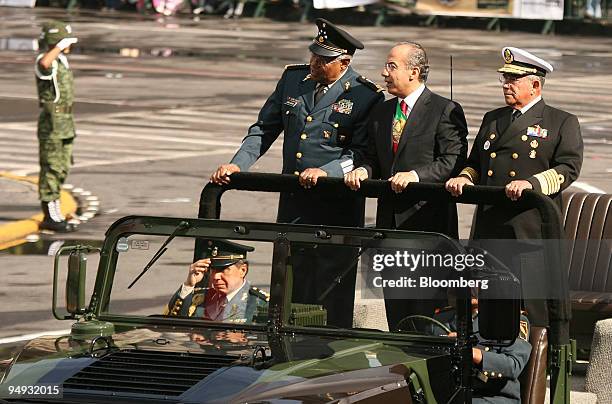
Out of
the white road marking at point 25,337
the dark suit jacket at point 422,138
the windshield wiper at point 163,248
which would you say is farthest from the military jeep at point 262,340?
the white road marking at point 25,337

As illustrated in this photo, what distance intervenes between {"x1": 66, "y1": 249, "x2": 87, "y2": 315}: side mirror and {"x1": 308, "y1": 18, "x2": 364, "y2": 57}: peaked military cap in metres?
2.42

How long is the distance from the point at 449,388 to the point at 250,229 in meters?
1.22

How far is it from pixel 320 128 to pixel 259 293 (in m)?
2.33

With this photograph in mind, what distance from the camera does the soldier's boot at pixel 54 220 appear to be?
60.8ft

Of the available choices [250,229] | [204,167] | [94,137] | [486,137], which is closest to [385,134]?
[486,137]

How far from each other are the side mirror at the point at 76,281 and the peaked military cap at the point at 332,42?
2.42 metres

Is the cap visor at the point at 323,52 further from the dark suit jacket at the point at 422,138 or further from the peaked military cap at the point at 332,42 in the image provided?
the dark suit jacket at the point at 422,138

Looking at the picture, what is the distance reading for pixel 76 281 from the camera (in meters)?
7.93

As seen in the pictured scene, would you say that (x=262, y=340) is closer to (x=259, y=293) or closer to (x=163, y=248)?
(x=259, y=293)

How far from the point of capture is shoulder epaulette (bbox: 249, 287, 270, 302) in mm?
7898

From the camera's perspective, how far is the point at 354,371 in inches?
282

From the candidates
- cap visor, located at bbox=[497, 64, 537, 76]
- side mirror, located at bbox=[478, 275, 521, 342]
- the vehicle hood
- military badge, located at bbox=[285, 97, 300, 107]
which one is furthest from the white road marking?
side mirror, located at bbox=[478, 275, 521, 342]

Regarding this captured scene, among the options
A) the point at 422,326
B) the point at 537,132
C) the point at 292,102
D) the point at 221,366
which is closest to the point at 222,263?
the point at 422,326

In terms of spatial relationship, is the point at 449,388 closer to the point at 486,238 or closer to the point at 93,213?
the point at 486,238
